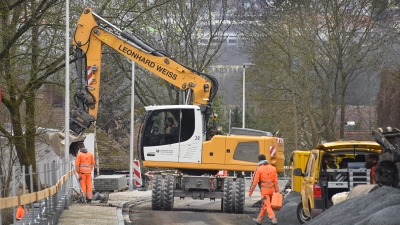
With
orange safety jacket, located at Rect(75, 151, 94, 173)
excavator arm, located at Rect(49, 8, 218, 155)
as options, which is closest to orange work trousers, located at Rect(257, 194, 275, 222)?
excavator arm, located at Rect(49, 8, 218, 155)

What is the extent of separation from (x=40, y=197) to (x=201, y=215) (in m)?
9.16

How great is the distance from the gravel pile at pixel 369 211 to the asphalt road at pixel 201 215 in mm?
7908

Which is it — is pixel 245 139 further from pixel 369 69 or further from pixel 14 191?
pixel 369 69

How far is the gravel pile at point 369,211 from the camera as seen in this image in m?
9.96

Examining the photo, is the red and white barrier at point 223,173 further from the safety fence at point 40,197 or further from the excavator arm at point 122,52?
the safety fence at point 40,197

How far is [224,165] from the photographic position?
82.3ft

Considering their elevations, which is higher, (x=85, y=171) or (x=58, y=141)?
(x=58, y=141)

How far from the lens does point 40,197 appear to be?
14852mm

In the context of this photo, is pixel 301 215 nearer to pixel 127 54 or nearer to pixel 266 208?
pixel 266 208

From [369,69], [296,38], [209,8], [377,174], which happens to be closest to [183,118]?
[377,174]

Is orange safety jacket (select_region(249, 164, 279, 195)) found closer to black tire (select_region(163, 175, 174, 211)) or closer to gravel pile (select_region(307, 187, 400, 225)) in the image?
black tire (select_region(163, 175, 174, 211))

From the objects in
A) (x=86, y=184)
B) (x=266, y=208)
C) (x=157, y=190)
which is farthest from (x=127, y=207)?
(x=266, y=208)

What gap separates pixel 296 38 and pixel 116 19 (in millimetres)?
17201

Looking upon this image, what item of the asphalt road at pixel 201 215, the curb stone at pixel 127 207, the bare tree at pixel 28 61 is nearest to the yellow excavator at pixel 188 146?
the asphalt road at pixel 201 215
